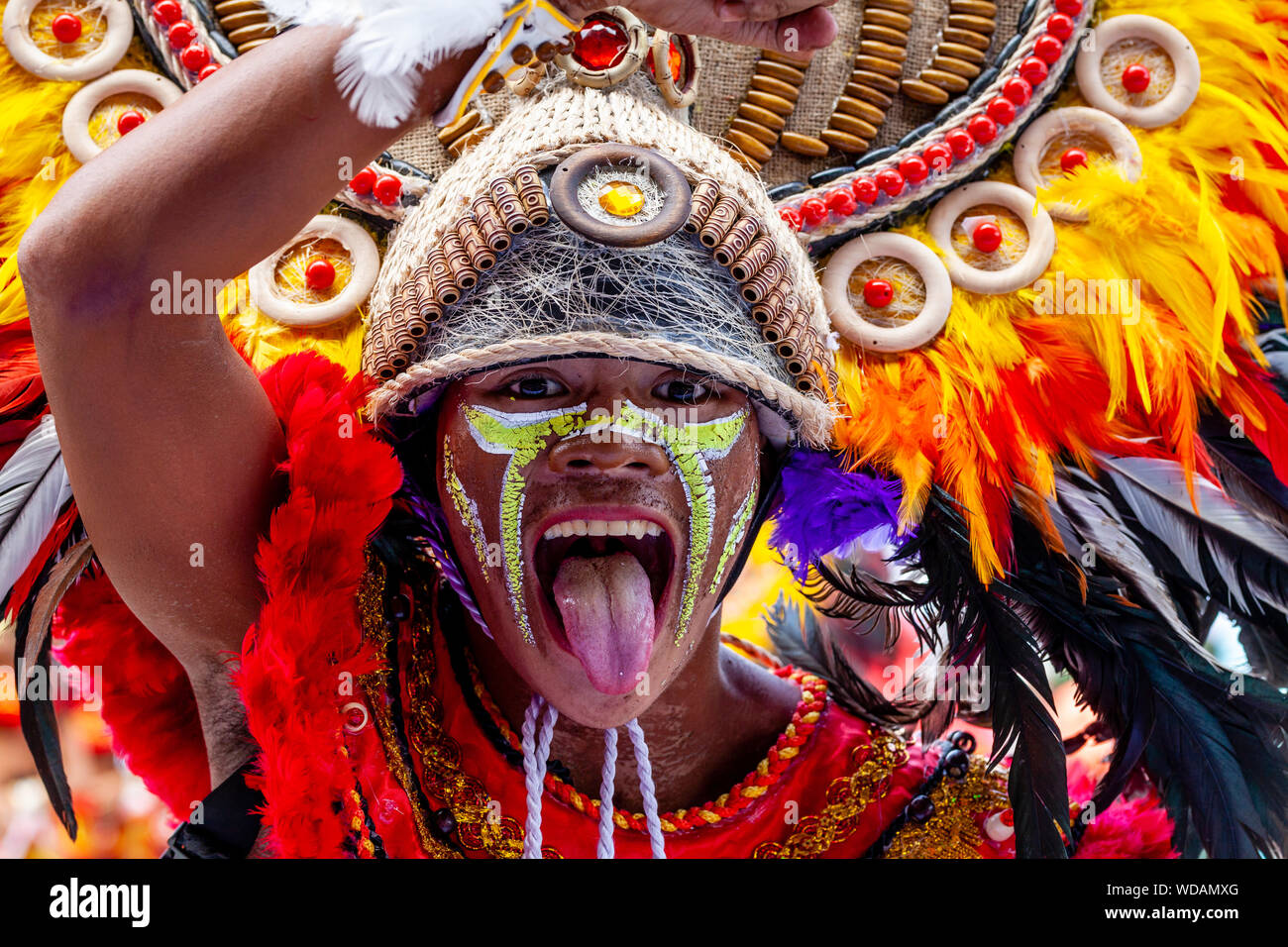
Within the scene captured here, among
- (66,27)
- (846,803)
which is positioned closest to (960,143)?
(846,803)

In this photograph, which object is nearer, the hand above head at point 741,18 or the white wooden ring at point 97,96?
the hand above head at point 741,18

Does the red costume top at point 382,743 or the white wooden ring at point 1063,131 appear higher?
the white wooden ring at point 1063,131

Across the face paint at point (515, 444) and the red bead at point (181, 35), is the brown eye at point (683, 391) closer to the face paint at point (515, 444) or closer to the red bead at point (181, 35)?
the face paint at point (515, 444)

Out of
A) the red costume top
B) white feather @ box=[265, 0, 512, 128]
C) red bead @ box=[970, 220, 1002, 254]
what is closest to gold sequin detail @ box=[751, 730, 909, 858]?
the red costume top

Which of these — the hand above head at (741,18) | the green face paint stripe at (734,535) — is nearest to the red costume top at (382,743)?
the green face paint stripe at (734,535)

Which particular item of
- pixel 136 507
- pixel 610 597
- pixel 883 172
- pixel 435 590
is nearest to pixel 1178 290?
pixel 883 172

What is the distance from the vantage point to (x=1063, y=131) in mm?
2225

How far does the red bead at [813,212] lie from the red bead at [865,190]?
6 centimetres

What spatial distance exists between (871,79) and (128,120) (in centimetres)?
125

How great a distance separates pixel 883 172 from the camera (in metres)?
2.14

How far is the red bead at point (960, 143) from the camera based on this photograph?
2.16m

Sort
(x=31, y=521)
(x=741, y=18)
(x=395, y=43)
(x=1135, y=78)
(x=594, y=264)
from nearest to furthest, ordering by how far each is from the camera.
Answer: (x=395, y=43), (x=741, y=18), (x=594, y=264), (x=31, y=521), (x=1135, y=78)

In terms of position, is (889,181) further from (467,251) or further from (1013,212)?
(467,251)

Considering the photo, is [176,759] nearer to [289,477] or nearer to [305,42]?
[289,477]
